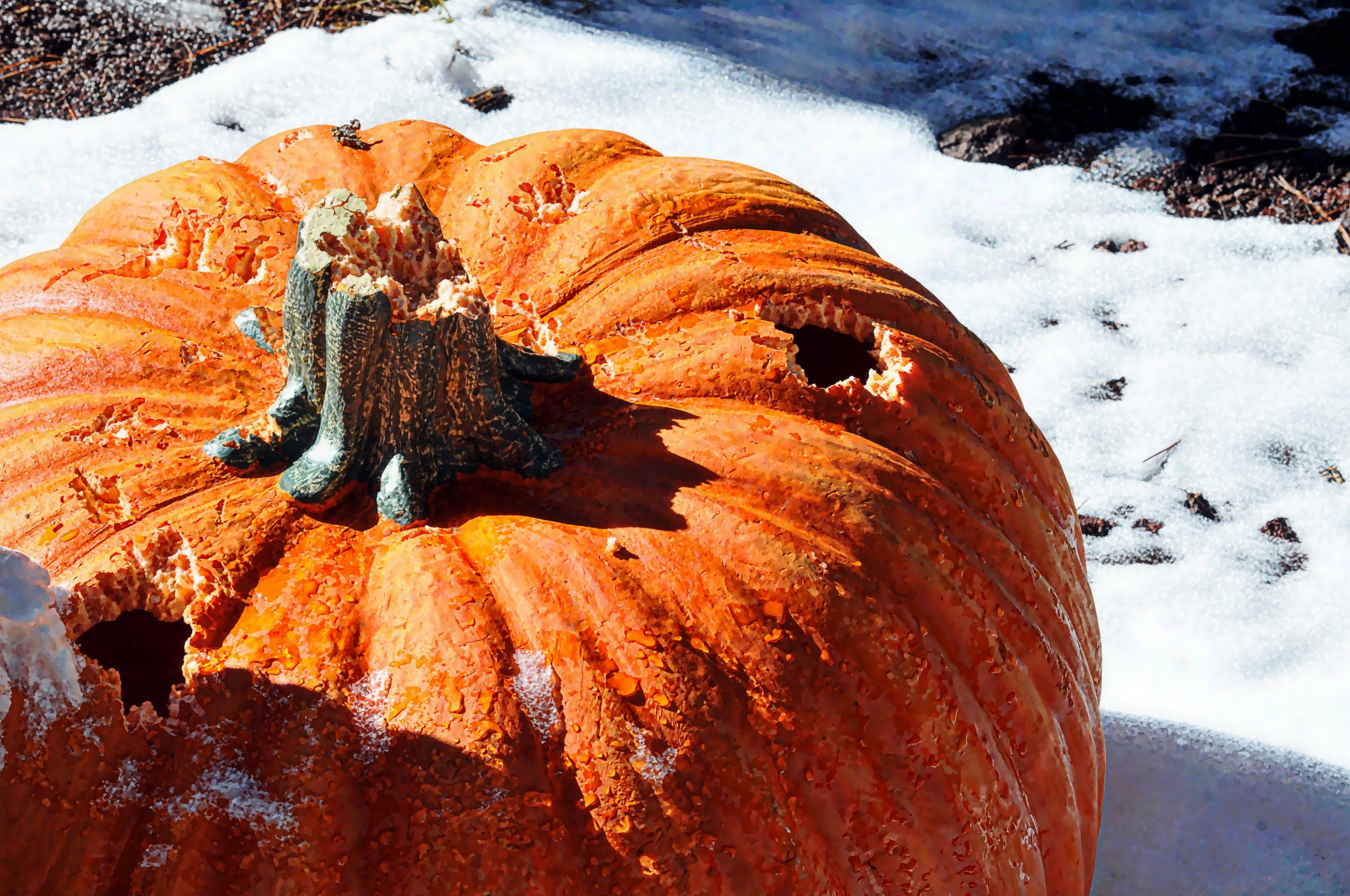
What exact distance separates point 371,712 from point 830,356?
1.03m

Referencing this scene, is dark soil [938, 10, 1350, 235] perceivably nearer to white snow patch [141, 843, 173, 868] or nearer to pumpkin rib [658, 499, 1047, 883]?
pumpkin rib [658, 499, 1047, 883]

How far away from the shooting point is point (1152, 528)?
11.3 ft

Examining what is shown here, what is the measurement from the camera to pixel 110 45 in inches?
189

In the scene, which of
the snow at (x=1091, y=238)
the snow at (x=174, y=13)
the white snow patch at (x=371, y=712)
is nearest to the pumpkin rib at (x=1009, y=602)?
the white snow patch at (x=371, y=712)

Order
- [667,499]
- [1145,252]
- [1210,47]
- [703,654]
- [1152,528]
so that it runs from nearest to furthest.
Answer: [703,654]
[667,499]
[1152,528]
[1145,252]
[1210,47]

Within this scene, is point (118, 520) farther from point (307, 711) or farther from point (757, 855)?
point (757, 855)

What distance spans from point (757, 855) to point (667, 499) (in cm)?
48

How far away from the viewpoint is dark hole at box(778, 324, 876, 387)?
82.4 inches

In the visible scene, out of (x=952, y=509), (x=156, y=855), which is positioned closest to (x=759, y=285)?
(x=952, y=509)

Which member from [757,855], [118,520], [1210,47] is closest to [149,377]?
[118,520]

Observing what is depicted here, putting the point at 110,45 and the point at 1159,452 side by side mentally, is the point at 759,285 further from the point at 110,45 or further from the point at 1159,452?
the point at 110,45

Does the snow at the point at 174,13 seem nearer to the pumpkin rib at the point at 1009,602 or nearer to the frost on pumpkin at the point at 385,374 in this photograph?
the frost on pumpkin at the point at 385,374

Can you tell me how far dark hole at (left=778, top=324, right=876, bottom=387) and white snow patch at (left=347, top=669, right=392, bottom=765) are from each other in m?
0.96

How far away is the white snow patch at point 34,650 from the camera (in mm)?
1251
